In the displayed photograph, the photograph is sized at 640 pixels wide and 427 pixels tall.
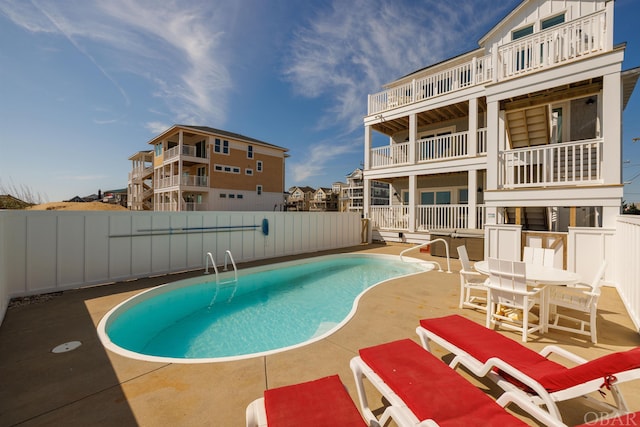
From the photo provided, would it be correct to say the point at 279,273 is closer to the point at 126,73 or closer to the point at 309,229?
the point at 309,229

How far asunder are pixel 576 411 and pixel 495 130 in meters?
7.31

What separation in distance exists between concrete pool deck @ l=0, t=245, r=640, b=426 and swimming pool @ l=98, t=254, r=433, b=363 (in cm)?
27

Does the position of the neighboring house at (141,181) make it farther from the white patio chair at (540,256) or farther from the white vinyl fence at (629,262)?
the white vinyl fence at (629,262)

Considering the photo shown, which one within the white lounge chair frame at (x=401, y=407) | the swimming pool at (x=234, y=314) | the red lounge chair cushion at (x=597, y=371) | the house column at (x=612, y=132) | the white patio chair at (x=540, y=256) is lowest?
the swimming pool at (x=234, y=314)

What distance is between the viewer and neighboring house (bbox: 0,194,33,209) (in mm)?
9292

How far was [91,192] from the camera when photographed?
49781mm

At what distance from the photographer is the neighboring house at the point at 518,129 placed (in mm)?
6168

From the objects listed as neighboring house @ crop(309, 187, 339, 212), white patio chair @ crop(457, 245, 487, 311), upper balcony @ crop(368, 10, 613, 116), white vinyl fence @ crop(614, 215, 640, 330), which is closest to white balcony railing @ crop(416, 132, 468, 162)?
upper balcony @ crop(368, 10, 613, 116)

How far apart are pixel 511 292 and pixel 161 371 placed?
4.55 metres

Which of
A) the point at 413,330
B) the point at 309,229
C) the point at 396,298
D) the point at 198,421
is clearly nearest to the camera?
the point at 198,421

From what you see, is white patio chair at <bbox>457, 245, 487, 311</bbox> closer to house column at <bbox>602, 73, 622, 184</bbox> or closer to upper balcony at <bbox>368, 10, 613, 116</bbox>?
house column at <bbox>602, 73, 622, 184</bbox>

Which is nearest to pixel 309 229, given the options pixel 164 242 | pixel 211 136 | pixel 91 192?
pixel 164 242

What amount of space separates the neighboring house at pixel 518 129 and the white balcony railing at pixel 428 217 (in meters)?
0.05

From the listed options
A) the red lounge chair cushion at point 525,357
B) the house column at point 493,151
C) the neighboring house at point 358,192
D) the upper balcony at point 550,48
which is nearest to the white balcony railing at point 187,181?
the upper balcony at point 550,48
